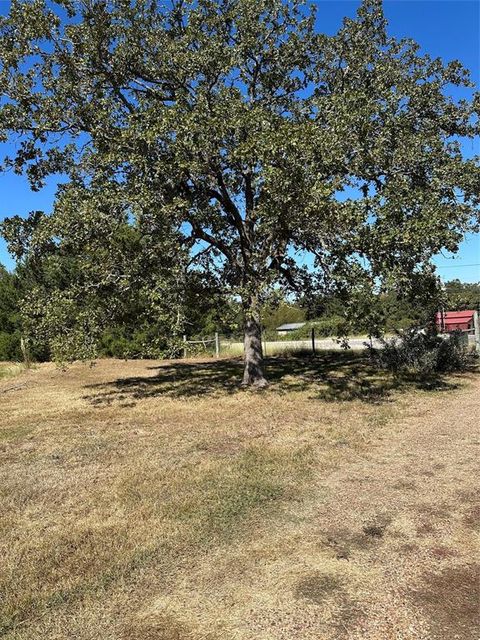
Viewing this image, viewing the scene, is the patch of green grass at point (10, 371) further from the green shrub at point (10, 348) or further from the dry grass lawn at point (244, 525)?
the dry grass lawn at point (244, 525)

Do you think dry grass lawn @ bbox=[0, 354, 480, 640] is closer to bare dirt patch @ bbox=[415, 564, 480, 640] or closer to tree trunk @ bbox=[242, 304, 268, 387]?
bare dirt patch @ bbox=[415, 564, 480, 640]

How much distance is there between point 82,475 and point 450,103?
10863 millimetres

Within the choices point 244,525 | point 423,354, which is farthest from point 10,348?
point 244,525

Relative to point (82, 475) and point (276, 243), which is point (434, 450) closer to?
point (82, 475)

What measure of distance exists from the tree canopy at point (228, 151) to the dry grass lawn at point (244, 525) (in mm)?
2699

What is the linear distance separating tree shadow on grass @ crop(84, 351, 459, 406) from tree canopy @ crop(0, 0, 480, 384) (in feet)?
3.62

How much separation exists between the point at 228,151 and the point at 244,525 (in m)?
7.20

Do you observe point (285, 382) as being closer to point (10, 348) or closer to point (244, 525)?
point (244, 525)

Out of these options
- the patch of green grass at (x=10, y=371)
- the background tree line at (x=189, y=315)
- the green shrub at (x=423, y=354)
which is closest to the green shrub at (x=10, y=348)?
the background tree line at (x=189, y=315)

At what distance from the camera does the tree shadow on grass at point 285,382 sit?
34.4 feet

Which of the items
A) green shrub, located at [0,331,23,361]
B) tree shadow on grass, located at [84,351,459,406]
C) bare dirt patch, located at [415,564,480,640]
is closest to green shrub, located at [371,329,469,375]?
tree shadow on grass, located at [84,351,459,406]

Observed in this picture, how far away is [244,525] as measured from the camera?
411 centimetres

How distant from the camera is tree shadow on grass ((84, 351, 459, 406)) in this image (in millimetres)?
10500

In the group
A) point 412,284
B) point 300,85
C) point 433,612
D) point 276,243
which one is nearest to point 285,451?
point 433,612
